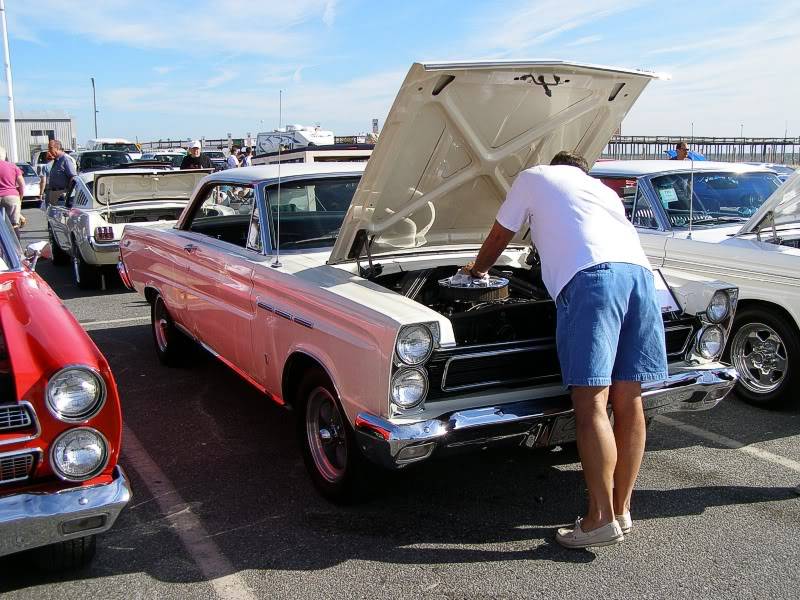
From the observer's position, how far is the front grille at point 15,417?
271 centimetres

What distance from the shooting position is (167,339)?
20.1 ft

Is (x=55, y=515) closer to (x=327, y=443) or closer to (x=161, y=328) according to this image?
(x=327, y=443)

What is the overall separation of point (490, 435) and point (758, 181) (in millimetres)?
4735

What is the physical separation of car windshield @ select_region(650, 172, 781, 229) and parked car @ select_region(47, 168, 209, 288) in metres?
6.06

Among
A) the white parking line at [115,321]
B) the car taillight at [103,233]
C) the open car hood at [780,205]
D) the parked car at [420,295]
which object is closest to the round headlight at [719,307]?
the parked car at [420,295]

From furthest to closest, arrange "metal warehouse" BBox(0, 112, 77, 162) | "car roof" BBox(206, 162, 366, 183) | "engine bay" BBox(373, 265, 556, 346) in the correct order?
"metal warehouse" BBox(0, 112, 77, 162)
"car roof" BBox(206, 162, 366, 183)
"engine bay" BBox(373, 265, 556, 346)

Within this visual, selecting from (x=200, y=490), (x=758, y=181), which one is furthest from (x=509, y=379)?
(x=758, y=181)

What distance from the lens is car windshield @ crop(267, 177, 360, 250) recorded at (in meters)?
4.64

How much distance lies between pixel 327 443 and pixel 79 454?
1.34m

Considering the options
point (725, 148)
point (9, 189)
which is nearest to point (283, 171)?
point (9, 189)

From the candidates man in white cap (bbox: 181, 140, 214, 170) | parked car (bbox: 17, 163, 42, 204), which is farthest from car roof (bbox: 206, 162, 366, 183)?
parked car (bbox: 17, 163, 42, 204)

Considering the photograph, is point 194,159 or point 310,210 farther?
point 194,159

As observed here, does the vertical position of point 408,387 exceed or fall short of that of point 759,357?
it exceeds it

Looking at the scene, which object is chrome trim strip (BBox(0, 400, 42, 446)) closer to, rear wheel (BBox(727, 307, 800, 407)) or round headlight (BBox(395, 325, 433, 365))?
round headlight (BBox(395, 325, 433, 365))
